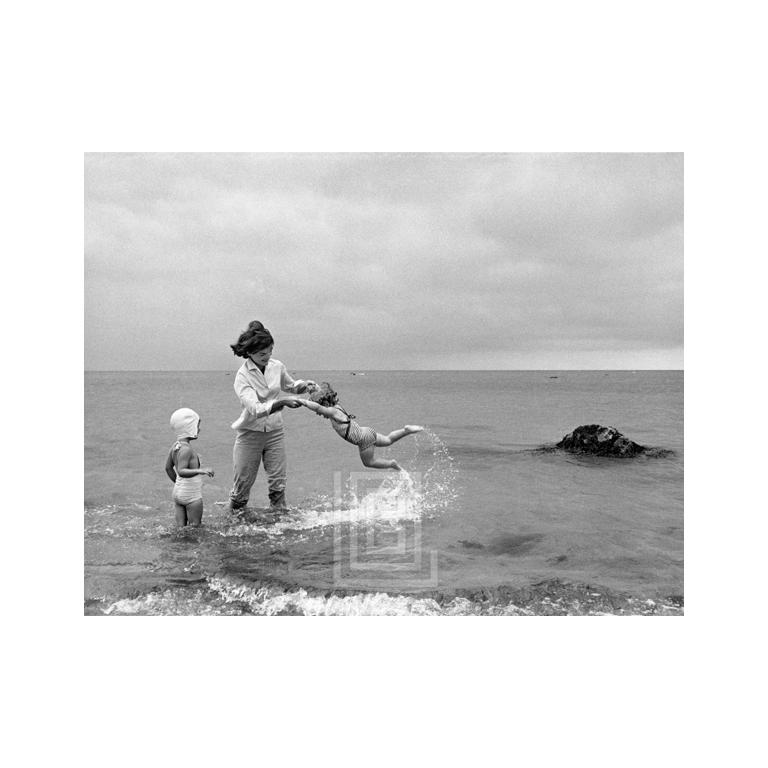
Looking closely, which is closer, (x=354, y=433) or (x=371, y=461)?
(x=354, y=433)

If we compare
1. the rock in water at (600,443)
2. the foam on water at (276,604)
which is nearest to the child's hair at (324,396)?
the foam on water at (276,604)

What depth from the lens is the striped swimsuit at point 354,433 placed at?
206 inches

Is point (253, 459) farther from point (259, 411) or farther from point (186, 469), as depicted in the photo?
point (259, 411)

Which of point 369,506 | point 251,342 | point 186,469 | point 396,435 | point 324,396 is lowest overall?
point 369,506

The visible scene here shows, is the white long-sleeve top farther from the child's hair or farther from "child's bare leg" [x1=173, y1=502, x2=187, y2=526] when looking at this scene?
"child's bare leg" [x1=173, y1=502, x2=187, y2=526]

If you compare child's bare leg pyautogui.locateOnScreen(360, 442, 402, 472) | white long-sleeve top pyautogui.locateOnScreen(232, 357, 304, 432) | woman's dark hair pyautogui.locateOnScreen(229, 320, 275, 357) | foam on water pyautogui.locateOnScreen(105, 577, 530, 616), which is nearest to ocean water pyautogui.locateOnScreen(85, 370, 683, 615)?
foam on water pyautogui.locateOnScreen(105, 577, 530, 616)

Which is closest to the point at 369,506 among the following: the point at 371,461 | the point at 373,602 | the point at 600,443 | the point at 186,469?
the point at 371,461

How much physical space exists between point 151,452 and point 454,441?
205 inches

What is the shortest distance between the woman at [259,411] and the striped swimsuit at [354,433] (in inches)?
18.1

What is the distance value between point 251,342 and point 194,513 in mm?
1602

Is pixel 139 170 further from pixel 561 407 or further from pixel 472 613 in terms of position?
pixel 561 407

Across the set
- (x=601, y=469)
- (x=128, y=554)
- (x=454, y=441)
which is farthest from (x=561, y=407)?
(x=128, y=554)

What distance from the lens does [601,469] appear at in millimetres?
8672

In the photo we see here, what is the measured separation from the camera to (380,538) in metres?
5.66
